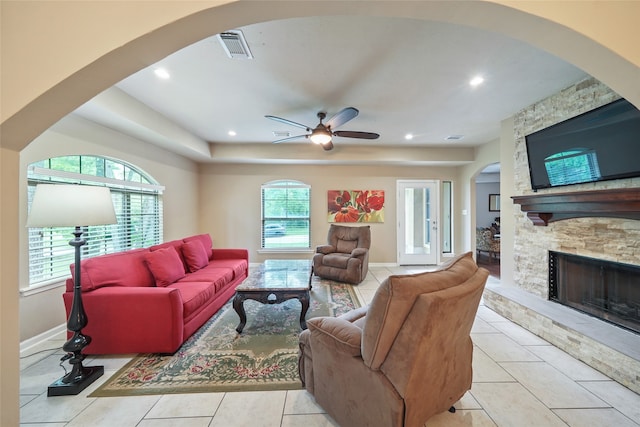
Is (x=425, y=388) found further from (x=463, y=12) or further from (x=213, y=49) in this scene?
(x=213, y=49)

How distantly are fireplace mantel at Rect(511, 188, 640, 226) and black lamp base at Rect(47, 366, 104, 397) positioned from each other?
14.5ft

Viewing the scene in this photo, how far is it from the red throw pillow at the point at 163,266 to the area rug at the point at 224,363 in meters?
0.68

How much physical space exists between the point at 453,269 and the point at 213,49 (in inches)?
96.5

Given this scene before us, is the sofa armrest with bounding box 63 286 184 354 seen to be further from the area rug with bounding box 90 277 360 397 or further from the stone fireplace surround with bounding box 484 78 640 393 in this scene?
the stone fireplace surround with bounding box 484 78 640 393

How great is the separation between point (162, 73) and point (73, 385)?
2.73 metres

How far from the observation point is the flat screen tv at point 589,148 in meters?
2.00

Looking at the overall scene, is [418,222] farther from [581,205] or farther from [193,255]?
[193,255]

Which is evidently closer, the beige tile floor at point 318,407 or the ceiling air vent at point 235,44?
the beige tile floor at point 318,407

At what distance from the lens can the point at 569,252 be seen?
103 inches

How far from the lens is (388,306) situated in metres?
1.15

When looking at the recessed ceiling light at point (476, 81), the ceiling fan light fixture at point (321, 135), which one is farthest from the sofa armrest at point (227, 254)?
the recessed ceiling light at point (476, 81)

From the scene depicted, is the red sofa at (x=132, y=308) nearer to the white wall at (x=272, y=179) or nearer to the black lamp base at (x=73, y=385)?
the black lamp base at (x=73, y=385)

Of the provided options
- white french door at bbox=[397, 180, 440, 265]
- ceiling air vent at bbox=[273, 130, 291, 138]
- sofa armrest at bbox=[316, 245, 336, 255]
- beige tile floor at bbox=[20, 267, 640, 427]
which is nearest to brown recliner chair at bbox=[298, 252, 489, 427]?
beige tile floor at bbox=[20, 267, 640, 427]

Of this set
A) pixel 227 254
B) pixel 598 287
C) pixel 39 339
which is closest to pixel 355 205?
pixel 227 254
